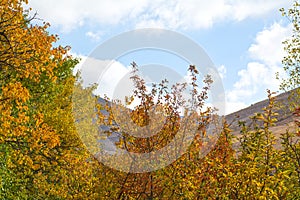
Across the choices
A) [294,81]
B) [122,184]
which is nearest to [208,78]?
[122,184]

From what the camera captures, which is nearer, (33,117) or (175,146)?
(175,146)

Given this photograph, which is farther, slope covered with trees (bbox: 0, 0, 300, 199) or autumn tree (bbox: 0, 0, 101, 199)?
autumn tree (bbox: 0, 0, 101, 199)

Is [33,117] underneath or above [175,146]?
above

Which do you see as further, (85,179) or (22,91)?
(85,179)

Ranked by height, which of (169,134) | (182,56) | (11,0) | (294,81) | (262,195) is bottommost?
(262,195)

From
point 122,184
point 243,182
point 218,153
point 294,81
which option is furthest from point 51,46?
point 294,81

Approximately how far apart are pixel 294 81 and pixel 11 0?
18.8m

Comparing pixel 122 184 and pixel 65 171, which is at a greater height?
pixel 65 171

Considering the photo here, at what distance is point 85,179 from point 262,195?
7.64 meters

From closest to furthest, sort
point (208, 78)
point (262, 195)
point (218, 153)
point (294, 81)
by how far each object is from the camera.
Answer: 1. point (262, 195)
2. point (218, 153)
3. point (208, 78)
4. point (294, 81)

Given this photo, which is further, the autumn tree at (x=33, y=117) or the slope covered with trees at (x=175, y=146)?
the autumn tree at (x=33, y=117)

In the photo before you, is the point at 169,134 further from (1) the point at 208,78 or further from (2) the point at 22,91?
(2) the point at 22,91

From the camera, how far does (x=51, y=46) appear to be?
13516mm

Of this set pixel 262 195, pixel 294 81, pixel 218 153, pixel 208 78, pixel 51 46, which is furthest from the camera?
pixel 294 81
